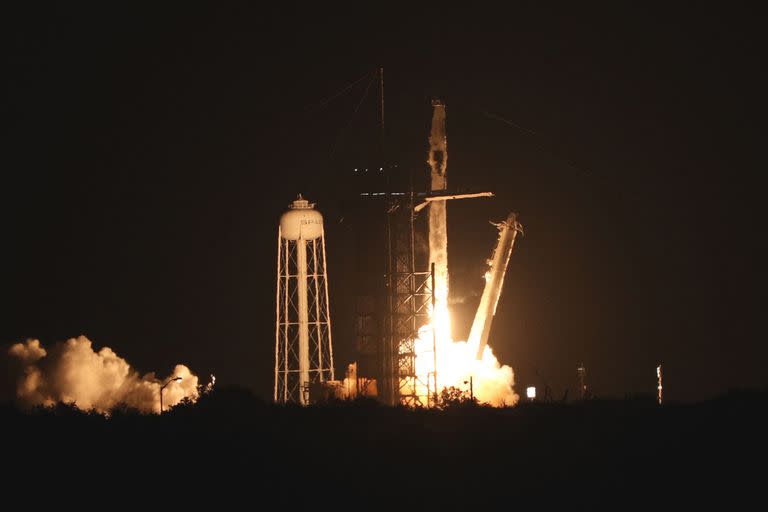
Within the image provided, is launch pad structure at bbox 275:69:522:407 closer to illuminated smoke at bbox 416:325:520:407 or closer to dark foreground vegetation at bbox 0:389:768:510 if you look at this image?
illuminated smoke at bbox 416:325:520:407

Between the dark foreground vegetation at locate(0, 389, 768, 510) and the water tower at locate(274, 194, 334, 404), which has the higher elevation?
the water tower at locate(274, 194, 334, 404)

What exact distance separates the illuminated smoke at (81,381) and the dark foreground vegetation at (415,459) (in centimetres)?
3603

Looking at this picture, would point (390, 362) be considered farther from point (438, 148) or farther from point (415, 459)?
point (415, 459)

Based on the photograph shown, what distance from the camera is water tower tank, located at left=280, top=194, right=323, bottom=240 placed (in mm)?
64750

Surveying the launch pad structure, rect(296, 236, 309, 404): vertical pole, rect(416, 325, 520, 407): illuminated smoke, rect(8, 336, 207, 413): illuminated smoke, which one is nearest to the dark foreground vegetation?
the launch pad structure

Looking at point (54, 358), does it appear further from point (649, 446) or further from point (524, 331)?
point (649, 446)

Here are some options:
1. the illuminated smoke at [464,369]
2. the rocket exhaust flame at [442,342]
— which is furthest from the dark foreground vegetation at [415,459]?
the rocket exhaust flame at [442,342]

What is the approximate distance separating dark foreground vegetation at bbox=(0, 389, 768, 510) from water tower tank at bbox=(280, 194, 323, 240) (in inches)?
1189

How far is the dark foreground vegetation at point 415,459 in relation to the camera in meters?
29.3

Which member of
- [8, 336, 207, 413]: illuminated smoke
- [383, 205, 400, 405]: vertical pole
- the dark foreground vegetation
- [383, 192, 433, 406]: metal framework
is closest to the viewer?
the dark foreground vegetation

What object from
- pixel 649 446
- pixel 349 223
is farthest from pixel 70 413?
pixel 349 223

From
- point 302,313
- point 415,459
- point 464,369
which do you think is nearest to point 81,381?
point 302,313

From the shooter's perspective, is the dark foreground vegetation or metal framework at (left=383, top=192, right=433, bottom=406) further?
metal framework at (left=383, top=192, right=433, bottom=406)

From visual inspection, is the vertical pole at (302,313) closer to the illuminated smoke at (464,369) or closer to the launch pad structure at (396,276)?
the launch pad structure at (396,276)
